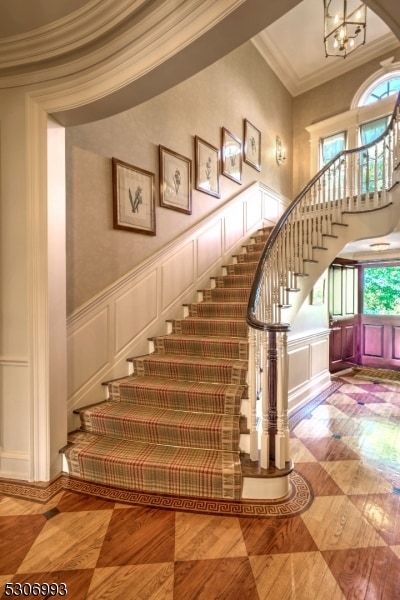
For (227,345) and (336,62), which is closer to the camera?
(227,345)

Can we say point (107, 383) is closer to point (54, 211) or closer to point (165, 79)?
point (54, 211)

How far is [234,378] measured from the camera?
2691 millimetres

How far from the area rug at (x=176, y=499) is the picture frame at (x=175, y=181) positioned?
292 centimetres

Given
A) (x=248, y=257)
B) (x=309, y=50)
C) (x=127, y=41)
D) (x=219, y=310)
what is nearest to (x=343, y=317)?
(x=248, y=257)

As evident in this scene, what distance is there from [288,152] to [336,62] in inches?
72.5

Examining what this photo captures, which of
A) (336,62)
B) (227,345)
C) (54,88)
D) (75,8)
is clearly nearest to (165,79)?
(75,8)

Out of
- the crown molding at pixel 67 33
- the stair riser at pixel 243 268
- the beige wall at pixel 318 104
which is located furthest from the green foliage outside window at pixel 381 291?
the crown molding at pixel 67 33

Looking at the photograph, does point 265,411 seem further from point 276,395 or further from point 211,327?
point 211,327

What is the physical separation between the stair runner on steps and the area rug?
5 centimetres

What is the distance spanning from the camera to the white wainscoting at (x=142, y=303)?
2744 millimetres

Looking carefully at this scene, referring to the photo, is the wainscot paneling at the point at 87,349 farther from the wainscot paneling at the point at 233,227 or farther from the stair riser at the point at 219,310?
the wainscot paneling at the point at 233,227

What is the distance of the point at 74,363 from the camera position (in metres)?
2.68

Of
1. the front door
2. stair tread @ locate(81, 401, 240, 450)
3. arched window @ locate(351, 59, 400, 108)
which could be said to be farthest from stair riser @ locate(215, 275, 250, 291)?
arched window @ locate(351, 59, 400, 108)

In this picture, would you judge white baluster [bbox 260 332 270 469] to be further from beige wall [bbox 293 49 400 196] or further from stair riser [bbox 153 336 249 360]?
beige wall [bbox 293 49 400 196]
